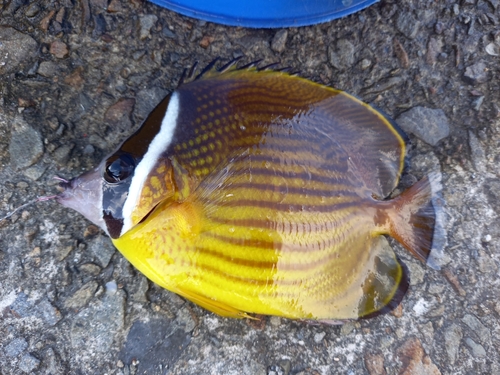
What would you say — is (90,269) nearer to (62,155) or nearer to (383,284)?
(62,155)

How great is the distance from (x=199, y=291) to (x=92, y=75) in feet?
3.58

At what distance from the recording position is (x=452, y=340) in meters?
1.69

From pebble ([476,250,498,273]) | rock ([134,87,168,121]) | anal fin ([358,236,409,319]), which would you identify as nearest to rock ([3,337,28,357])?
rock ([134,87,168,121])

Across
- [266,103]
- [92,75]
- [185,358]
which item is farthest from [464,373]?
[92,75]

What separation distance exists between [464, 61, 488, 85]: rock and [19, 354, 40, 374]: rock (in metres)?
2.26

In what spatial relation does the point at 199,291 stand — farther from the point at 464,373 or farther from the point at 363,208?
the point at 464,373

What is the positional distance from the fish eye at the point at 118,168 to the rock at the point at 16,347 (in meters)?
0.77

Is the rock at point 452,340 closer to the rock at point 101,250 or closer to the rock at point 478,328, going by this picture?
the rock at point 478,328

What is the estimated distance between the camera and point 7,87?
5.52ft

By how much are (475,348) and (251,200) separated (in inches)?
47.9

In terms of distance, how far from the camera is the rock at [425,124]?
1.85m

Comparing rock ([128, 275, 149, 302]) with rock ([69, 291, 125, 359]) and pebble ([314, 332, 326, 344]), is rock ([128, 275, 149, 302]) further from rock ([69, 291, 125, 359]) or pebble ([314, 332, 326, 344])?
pebble ([314, 332, 326, 344])

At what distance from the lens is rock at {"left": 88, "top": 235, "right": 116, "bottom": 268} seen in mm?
1626

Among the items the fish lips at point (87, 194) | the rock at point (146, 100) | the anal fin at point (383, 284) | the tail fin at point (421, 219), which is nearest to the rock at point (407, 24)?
the tail fin at point (421, 219)
